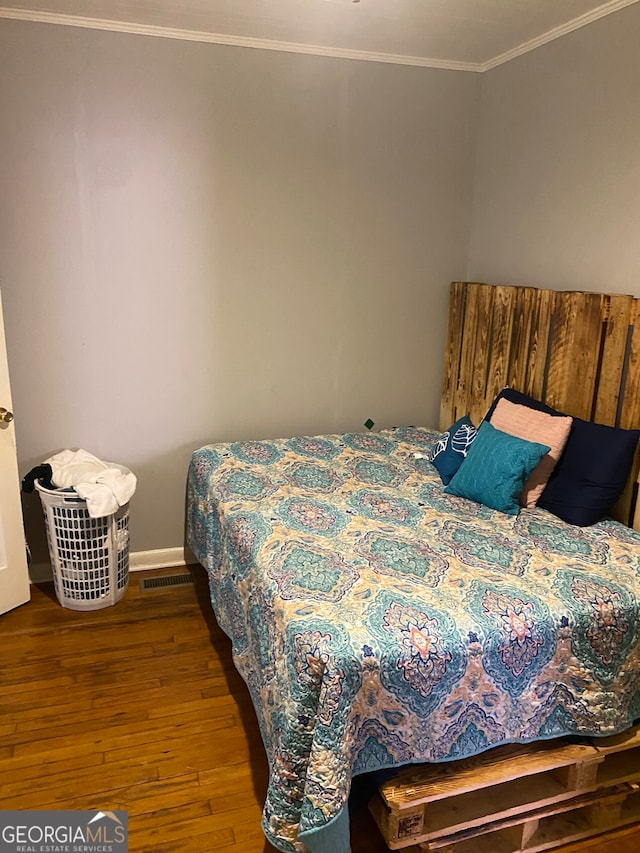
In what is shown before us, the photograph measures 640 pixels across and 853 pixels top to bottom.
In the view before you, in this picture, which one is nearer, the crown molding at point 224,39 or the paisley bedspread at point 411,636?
the paisley bedspread at point 411,636

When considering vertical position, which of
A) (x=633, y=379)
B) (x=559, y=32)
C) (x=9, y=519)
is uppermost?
(x=559, y=32)

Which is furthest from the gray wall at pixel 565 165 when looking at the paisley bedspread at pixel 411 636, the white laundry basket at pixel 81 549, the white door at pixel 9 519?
the white door at pixel 9 519

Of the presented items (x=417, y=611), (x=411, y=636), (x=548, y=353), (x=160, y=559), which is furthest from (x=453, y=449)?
(x=160, y=559)

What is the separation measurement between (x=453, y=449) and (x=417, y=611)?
1.23 metres

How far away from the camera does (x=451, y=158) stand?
341 centimetres

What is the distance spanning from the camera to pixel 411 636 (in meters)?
1.67

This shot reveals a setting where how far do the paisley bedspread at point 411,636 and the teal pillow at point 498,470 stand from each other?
81mm

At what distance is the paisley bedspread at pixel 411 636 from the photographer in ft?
5.30

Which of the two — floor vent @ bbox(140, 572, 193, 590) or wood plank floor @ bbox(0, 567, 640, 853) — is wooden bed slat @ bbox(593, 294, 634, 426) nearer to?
wood plank floor @ bbox(0, 567, 640, 853)

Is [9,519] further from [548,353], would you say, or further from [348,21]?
[348,21]

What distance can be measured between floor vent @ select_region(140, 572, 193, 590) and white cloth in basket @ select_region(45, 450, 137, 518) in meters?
0.53

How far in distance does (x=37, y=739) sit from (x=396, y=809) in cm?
125

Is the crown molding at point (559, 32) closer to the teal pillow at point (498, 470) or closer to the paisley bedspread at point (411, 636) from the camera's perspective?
the teal pillow at point (498, 470)

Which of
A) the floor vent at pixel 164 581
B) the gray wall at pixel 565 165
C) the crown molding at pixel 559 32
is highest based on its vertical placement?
the crown molding at pixel 559 32
